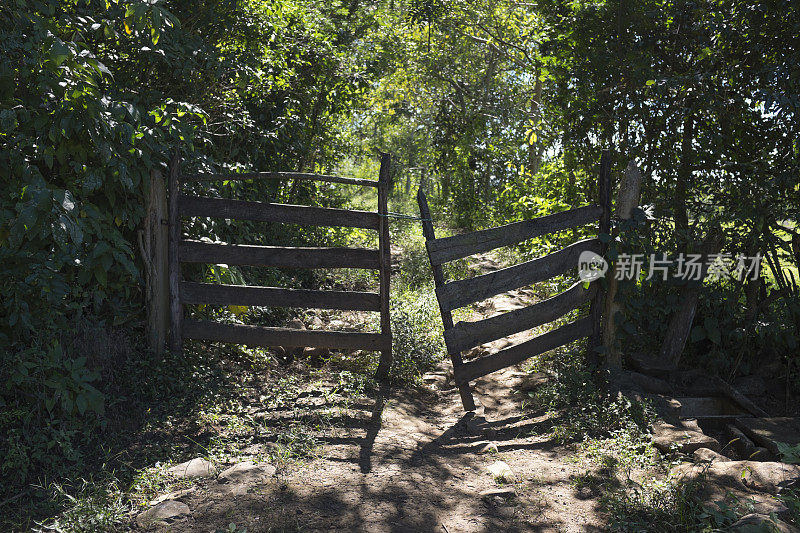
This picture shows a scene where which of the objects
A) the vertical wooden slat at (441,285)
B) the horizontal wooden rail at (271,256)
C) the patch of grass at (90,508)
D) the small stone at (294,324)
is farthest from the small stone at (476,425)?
the patch of grass at (90,508)

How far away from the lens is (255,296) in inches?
209

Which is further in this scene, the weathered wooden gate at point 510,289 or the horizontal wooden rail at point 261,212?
the horizontal wooden rail at point 261,212

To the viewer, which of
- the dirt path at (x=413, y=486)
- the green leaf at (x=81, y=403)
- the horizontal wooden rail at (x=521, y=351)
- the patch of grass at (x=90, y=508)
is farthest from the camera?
the horizontal wooden rail at (x=521, y=351)

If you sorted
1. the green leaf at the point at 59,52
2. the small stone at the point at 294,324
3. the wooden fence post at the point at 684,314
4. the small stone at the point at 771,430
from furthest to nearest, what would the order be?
the small stone at the point at 294,324
the wooden fence post at the point at 684,314
the small stone at the point at 771,430
the green leaf at the point at 59,52

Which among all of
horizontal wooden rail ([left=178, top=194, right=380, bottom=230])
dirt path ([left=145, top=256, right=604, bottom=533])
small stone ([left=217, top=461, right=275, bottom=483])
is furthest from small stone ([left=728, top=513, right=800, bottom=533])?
horizontal wooden rail ([left=178, top=194, right=380, bottom=230])

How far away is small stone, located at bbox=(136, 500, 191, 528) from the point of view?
120 inches

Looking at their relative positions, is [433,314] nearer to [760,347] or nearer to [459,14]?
[760,347]

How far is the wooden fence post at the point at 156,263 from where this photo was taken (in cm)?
500

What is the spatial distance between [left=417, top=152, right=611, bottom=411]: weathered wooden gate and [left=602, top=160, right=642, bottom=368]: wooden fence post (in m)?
0.08

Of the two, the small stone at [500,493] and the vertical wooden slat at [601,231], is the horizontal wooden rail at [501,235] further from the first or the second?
the small stone at [500,493]

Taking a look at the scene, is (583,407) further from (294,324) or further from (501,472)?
(294,324)

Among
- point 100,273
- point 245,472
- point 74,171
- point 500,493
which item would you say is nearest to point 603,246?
point 500,493

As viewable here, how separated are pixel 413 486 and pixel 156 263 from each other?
2969 millimetres

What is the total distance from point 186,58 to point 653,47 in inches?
173
